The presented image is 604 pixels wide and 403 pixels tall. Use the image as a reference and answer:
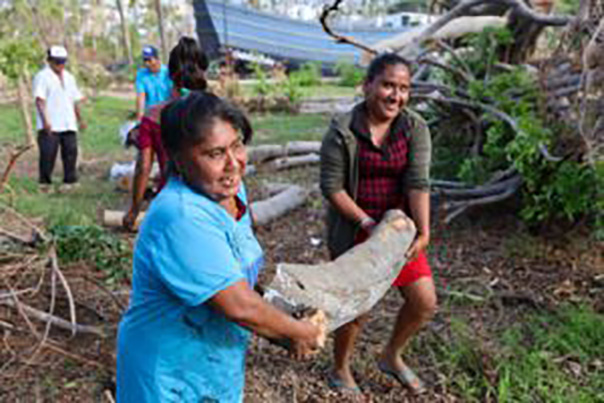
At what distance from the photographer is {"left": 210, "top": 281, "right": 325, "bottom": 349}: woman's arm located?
4.14ft

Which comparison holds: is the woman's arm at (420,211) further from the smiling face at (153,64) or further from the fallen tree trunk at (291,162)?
the fallen tree trunk at (291,162)

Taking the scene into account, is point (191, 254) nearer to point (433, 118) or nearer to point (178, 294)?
point (178, 294)

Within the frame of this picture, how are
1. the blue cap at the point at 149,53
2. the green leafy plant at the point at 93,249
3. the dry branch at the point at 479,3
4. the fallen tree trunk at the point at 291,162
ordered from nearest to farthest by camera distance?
the green leafy plant at the point at 93,249, the dry branch at the point at 479,3, the blue cap at the point at 149,53, the fallen tree trunk at the point at 291,162

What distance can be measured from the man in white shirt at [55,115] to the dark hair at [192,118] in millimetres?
Result: 6033

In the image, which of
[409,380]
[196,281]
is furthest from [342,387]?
[196,281]

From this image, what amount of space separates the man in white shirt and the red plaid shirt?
5.39 meters

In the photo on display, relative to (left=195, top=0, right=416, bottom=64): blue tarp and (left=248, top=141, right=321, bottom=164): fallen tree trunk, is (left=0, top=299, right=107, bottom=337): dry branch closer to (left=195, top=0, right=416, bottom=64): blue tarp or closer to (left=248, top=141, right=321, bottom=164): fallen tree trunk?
(left=248, top=141, right=321, bottom=164): fallen tree trunk

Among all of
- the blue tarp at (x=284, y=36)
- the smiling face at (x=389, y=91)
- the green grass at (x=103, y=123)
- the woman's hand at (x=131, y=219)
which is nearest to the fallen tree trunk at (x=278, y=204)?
the woman's hand at (x=131, y=219)

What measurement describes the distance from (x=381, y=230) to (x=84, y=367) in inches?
70.3

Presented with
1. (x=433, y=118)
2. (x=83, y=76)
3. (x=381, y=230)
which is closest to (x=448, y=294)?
(x=381, y=230)

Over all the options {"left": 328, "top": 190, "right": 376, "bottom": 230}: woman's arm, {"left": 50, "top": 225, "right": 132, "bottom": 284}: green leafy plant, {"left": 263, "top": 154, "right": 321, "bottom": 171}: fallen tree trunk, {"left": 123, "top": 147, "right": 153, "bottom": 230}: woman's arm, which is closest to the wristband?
{"left": 328, "top": 190, "right": 376, "bottom": 230}: woman's arm

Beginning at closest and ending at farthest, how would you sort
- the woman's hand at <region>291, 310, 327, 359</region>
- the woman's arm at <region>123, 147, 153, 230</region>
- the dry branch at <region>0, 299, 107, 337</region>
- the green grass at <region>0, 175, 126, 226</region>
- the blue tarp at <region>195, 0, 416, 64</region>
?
the woman's hand at <region>291, 310, 327, 359</region>
the dry branch at <region>0, 299, 107, 337</region>
the woman's arm at <region>123, 147, 153, 230</region>
the green grass at <region>0, 175, 126, 226</region>
the blue tarp at <region>195, 0, 416, 64</region>

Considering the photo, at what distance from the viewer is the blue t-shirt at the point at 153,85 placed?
503 centimetres

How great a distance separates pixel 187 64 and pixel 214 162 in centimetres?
227
